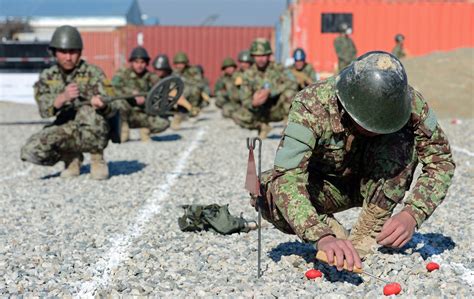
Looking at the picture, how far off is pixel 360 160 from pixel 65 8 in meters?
48.7

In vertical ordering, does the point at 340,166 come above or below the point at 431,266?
above

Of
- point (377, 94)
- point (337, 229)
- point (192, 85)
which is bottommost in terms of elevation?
point (192, 85)

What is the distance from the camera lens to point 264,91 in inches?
539

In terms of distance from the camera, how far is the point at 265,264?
193 inches

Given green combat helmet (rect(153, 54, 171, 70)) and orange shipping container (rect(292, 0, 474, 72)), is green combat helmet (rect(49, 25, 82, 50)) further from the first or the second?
orange shipping container (rect(292, 0, 474, 72))

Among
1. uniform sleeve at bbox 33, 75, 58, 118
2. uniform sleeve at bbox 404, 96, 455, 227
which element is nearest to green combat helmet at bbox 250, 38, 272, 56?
uniform sleeve at bbox 33, 75, 58, 118

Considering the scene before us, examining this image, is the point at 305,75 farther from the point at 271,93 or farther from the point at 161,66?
the point at 271,93

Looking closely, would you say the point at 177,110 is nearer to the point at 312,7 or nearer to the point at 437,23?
the point at 312,7

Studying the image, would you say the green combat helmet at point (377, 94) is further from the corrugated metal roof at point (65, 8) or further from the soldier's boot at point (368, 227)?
the corrugated metal roof at point (65, 8)

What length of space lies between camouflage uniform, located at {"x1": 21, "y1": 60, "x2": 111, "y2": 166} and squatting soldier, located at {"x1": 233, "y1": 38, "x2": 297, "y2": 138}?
461 centimetres

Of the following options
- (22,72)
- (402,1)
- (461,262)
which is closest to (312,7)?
(402,1)

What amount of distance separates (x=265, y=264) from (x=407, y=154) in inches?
41.5

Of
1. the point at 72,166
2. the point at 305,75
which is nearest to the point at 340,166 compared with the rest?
the point at 72,166

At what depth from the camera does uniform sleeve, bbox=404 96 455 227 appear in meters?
4.38
